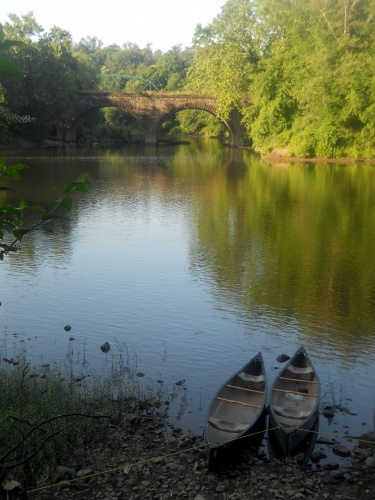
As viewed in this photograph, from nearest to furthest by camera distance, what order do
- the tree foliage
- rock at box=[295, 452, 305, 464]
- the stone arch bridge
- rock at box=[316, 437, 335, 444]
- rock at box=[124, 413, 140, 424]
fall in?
rock at box=[295, 452, 305, 464] → rock at box=[316, 437, 335, 444] → rock at box=[124, 413, 140, 424] → the tree foliage → the stone arch bridge

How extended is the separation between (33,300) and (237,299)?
16.3 feet

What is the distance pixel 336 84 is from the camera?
4506cm

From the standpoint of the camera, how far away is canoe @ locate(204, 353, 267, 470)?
7418 mm

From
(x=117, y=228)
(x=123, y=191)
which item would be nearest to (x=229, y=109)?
(x=123, y=191)

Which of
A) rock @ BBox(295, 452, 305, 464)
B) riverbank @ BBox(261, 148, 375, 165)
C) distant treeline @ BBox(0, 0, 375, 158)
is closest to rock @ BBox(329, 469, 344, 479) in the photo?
rock @ BBox(295, 452, 305, 464)

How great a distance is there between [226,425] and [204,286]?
7.94 m

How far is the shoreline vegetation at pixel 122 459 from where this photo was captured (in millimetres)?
6816

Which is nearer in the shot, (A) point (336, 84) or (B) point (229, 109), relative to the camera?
(A) point (336, 84)

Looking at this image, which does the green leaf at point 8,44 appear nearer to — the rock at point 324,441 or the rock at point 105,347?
the rock at point 324,441

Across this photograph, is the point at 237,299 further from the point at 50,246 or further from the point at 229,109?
the point at 229,109

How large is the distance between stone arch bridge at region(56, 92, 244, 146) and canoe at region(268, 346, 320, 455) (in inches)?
2230

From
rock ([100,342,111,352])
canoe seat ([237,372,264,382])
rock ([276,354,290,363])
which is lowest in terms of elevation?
rock ([276,354,290,363])

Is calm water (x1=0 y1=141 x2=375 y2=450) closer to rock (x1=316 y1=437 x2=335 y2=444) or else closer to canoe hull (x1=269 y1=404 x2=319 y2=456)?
rock (x1=316 y1=437 x2=335 y2=444)

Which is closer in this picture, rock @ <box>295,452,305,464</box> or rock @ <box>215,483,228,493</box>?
Result: rock @ <box>215,483,228,493</box>
